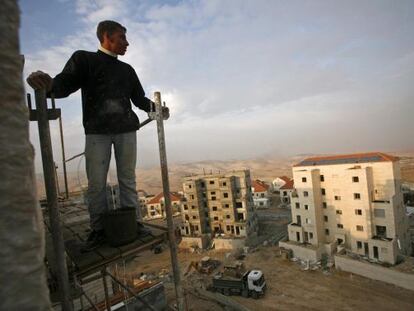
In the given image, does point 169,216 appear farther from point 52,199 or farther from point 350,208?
point 350,208

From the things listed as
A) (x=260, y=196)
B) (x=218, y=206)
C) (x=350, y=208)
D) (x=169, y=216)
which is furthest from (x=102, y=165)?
(x=260, y=196)

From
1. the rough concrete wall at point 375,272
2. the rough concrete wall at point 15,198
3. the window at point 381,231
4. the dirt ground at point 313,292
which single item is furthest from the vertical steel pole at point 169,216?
the window at point 381,231

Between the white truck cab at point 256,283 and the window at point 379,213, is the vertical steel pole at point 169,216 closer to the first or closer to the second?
the white truck cab at point 256,283

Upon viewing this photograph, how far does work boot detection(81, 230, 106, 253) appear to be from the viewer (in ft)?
10.4

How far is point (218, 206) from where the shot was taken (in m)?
31.7

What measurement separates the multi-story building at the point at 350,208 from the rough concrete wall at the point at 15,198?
2455 centimetres

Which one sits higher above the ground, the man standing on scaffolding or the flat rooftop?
the man standing on scaffolding

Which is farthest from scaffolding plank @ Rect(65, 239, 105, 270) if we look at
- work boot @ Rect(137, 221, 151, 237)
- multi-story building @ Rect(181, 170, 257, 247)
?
multi-story building @ Rect(181, 170, 257, 247)

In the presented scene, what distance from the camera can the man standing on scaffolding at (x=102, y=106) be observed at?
3.44 meters

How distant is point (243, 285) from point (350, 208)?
37.3 ft

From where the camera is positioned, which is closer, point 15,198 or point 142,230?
point 15,198

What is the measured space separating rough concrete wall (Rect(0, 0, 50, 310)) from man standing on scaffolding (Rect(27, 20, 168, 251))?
2608mm

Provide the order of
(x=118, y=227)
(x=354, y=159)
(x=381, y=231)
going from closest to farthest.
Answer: (x=118, y=227), (x=381, y=231), (x=354, y=159)

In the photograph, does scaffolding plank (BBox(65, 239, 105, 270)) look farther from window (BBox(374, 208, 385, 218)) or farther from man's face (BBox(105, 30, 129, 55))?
window (BBox(374, 208, 385, 218))
